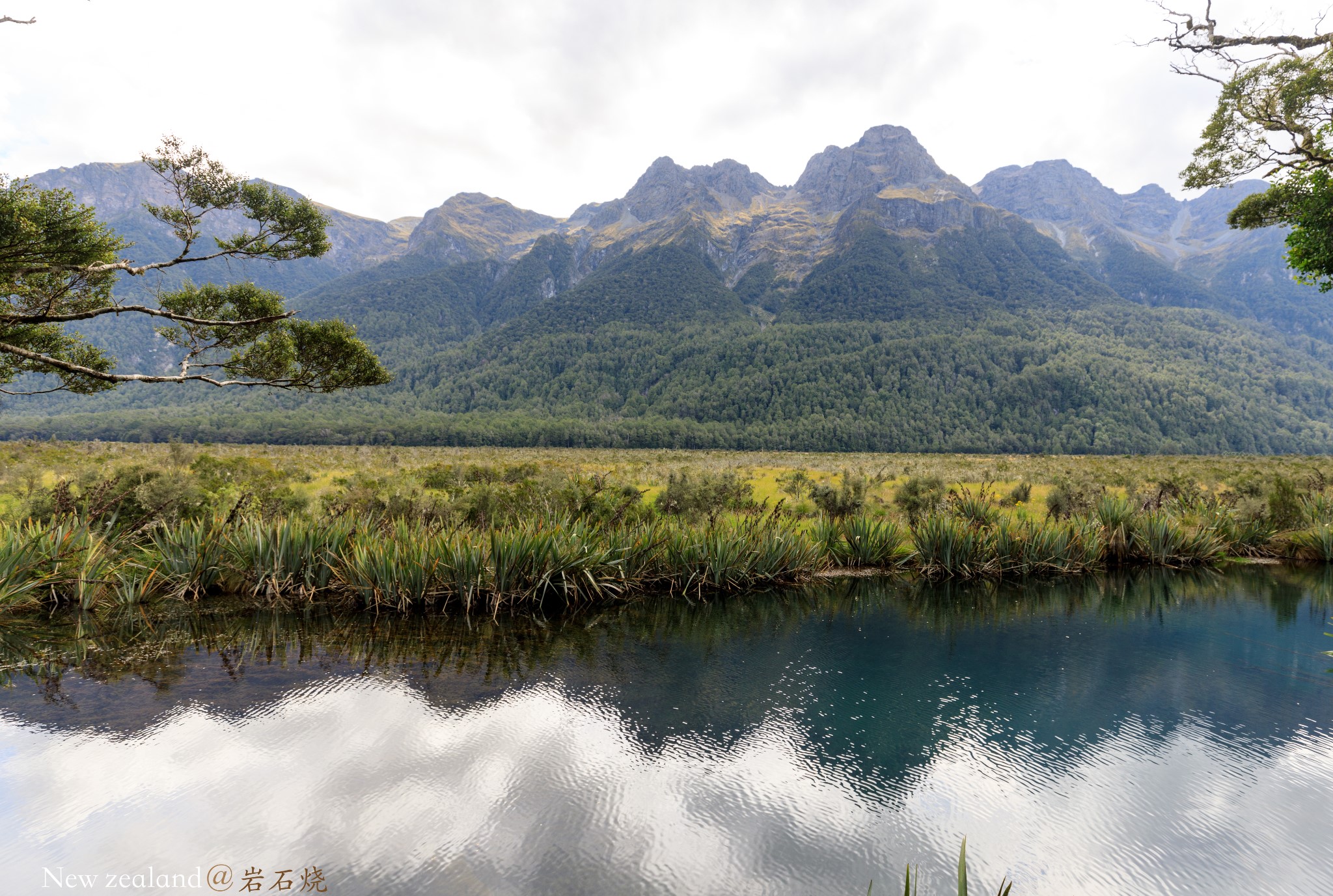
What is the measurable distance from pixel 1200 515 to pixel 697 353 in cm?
16179

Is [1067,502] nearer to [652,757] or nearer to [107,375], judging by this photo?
[652,757]

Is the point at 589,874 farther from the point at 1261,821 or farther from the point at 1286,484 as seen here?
the point at 1286,484

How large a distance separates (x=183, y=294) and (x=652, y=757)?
1640cm

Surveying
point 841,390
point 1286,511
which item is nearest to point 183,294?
point 1286,511

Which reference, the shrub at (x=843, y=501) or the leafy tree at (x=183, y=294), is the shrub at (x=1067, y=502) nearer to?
the shrub at (x=843, y=501)

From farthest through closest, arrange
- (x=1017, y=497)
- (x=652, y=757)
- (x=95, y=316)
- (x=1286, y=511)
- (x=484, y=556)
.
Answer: (x=1017, y=497) < (x=1286, y=511) < (x=95, y=316) < (x=484, y=556) < (x=652, y=757)

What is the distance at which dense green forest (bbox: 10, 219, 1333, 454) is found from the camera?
10769 centimetres

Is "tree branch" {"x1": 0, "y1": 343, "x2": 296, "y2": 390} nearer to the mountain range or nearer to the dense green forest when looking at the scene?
the dense green forest

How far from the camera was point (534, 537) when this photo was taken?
1028cm

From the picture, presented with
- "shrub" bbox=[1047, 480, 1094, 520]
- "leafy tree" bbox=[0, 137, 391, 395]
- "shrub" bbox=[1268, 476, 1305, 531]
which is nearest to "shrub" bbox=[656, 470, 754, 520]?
"leafy tree" bbox=[0, 137, 391, 395]

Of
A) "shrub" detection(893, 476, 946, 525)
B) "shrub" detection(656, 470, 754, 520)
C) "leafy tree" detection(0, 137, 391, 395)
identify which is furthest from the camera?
"shrub" detection(893, 476, 946, 525)

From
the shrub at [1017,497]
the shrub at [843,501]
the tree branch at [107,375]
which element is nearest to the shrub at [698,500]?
the shrub at [843,501]

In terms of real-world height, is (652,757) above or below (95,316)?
below

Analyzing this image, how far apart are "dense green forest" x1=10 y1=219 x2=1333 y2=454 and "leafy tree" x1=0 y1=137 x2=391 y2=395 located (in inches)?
3343
